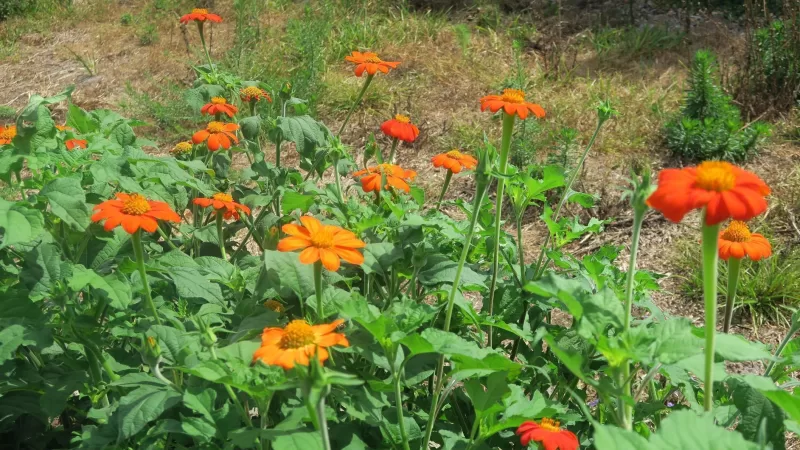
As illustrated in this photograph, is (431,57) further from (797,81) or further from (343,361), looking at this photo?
(343,361)

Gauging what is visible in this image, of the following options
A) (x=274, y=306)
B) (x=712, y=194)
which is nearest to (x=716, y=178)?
(x=712, y=194)

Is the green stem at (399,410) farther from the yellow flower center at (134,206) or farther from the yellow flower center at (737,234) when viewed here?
the yellow flower center at (737,234)

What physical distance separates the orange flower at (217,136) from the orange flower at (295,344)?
1.01 metres

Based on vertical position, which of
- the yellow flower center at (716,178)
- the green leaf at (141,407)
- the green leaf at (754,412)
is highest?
the yellow flower center at (716,178)

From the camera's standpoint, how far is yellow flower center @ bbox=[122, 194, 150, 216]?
1339mm

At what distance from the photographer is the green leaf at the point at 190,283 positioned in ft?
4.72

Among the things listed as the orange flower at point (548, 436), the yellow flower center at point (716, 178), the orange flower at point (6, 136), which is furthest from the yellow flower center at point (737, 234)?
the orange flower at point (6, 136)

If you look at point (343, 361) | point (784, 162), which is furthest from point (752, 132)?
point (343, 361)

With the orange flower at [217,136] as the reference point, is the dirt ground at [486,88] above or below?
below

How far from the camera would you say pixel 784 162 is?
3.47m

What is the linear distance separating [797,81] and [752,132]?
618mm

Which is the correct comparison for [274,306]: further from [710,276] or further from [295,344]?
[710,276]

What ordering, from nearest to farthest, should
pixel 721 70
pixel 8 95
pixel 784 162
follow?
pixel 784 162, pixel 721 70, pixel 8 95

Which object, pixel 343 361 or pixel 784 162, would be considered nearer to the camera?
pixel 343 361
